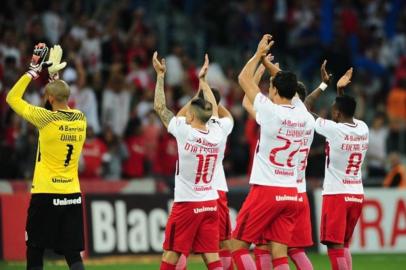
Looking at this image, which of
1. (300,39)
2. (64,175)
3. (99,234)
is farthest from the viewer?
(300,39)

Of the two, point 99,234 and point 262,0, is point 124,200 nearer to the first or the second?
point 99,234

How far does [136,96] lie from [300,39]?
629 centimetres

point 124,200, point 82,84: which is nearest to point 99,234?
point 124,200

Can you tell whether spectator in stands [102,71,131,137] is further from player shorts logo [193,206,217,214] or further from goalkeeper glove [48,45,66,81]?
player shorts logo [193,206,217,214]

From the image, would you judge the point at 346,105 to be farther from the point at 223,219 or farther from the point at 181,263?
the point at 181,263

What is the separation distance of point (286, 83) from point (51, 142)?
292cm

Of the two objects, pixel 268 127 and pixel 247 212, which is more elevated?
pixel 268 127

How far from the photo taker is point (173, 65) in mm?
27484

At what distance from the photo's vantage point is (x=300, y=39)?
31.0 meters

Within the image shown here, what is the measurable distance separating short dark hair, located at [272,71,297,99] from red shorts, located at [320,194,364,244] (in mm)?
1972

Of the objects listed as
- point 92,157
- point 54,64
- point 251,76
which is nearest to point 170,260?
point 251,76

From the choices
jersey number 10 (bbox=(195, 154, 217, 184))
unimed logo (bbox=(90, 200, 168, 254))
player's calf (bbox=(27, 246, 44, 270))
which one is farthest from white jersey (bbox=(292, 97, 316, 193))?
unimed logo (bbox=(90, 200, 168, 254))

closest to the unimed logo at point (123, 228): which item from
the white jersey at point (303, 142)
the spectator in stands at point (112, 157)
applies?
the spectator in stands at point (112, 157)

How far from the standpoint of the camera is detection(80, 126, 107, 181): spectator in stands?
79.1 feet
